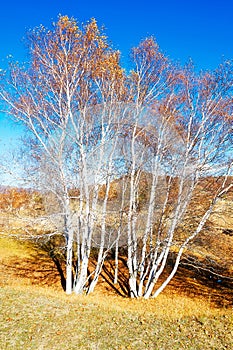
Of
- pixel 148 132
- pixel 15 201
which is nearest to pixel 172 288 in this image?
pixel 148 132

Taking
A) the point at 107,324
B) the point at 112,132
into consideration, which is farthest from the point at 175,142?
the point at 107,324

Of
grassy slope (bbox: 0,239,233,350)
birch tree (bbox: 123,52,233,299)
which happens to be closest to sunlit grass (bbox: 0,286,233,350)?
grassy slope (bbox: 0,239,233,350)

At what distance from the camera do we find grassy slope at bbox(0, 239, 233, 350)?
4262 mm

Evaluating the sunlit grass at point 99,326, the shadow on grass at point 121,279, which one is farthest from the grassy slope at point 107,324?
the shadow on grass at point 121,279

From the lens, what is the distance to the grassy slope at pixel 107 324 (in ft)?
14.0

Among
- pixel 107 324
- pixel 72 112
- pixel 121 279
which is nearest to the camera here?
pixel 107 324

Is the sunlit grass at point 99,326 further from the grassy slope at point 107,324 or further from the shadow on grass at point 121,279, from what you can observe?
the shadow on grass at point 121,279

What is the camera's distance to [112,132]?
8.30 metres

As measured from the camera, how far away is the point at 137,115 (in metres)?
8.02

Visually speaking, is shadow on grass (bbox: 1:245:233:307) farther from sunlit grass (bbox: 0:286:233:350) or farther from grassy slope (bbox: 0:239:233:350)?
sunlit grass (bbox: 0:286:233:350)

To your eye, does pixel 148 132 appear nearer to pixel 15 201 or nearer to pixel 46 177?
pixel 46 177

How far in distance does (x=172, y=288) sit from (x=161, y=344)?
5.12 metres

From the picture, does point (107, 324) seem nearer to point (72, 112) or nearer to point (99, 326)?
point (99, 326)

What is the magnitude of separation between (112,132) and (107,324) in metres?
5.53
